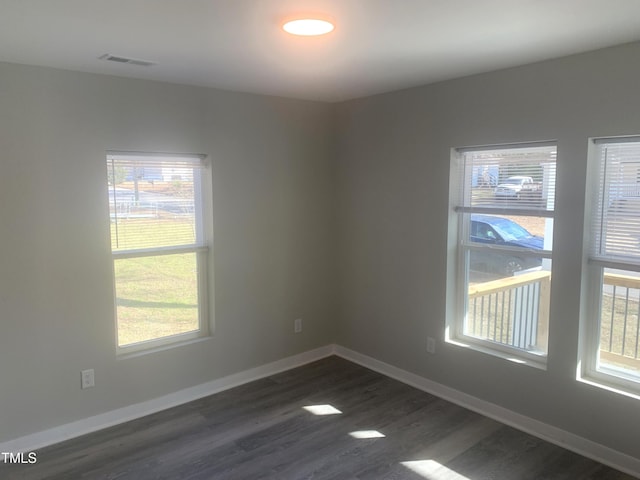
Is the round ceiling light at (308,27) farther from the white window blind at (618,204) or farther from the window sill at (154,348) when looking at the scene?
the window sill at (154,348)

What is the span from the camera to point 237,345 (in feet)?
13.2

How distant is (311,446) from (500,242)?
6.32 ft

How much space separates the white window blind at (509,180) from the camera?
3.13 m

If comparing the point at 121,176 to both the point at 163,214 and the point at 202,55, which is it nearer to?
the point at 163,214

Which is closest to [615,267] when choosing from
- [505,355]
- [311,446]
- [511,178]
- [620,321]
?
[620,321]

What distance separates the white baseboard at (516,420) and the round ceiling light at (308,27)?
2779 millimetres

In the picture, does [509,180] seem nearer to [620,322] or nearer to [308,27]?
[620,322]

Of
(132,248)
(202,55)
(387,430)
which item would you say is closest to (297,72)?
(202,55)

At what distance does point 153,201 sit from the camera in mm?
3561

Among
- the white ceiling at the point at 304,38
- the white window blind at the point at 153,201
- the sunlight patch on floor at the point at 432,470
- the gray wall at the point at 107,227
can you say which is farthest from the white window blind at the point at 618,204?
the white window blind at the point at 153,201

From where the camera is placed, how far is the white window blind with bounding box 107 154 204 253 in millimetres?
3381

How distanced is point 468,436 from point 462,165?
1919 mm

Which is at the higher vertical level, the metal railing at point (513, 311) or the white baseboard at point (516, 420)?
the metal railing at point (513, 311)

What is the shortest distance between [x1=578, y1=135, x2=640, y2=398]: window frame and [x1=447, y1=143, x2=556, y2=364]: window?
0.25 metres
